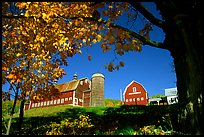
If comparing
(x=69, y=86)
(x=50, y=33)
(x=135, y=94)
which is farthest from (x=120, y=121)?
(x=135, y=94)

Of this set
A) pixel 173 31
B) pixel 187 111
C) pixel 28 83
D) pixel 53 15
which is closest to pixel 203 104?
pixel 187 111

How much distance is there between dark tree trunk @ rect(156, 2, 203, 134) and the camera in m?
4.71

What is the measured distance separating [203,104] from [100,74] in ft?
102

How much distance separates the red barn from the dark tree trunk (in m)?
40.9

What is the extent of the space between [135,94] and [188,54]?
43.6 meters

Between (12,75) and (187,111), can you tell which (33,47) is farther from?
(187,111)

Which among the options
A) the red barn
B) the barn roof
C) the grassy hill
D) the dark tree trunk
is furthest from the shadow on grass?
the red barn

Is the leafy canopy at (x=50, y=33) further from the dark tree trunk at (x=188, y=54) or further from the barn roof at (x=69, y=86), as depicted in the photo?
the barn roof at (x=69, y=86)

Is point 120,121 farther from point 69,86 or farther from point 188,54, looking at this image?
point 69,86

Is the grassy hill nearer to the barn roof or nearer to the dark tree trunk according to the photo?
the dark tree trunk

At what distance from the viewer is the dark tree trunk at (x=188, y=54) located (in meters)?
4.71

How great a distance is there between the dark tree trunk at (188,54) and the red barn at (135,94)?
40938mm

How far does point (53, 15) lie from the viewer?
7312mm

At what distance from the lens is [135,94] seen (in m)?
47.8
